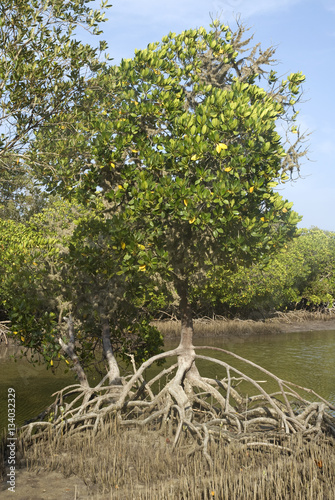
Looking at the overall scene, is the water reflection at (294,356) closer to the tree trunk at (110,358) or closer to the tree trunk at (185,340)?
the tree trunk at (185,340)

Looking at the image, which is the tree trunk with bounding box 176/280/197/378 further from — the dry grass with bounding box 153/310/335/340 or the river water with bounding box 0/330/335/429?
the dry grass with bounding box 153/310/335/340

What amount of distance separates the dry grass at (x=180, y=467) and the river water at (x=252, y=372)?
14.1 feet

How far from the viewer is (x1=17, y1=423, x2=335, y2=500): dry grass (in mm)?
7559

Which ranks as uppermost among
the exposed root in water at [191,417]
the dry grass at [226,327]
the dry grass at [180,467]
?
the dry grass at [226,327]

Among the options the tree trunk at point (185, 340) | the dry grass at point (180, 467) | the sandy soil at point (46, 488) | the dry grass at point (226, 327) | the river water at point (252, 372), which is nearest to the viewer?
the dry grass at point (180, 467)

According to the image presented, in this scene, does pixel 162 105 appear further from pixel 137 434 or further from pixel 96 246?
pixel 137 434

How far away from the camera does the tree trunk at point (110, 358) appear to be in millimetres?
12039

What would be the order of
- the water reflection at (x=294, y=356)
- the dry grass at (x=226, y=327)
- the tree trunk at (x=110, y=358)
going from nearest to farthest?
the tree trunk at (x=110, y=358)
the water reflection at (x=294, y=356)
the dry grass at (x=226, y=327)

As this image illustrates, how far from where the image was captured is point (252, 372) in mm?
19828

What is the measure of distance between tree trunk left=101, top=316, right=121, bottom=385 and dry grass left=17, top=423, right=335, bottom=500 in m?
1.70

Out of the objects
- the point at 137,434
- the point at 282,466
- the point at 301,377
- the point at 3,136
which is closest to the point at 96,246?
the point at 3,136

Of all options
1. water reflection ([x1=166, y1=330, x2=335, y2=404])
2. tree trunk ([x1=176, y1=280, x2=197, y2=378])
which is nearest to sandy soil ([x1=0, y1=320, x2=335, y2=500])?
tree trunk ([x1=176, y1=280, x2=197, y2=378])

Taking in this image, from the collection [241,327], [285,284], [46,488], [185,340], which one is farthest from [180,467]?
[285,284]

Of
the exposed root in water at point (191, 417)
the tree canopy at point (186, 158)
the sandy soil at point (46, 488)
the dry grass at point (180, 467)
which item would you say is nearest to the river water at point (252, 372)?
the exposed root in water at point (191, 417)
